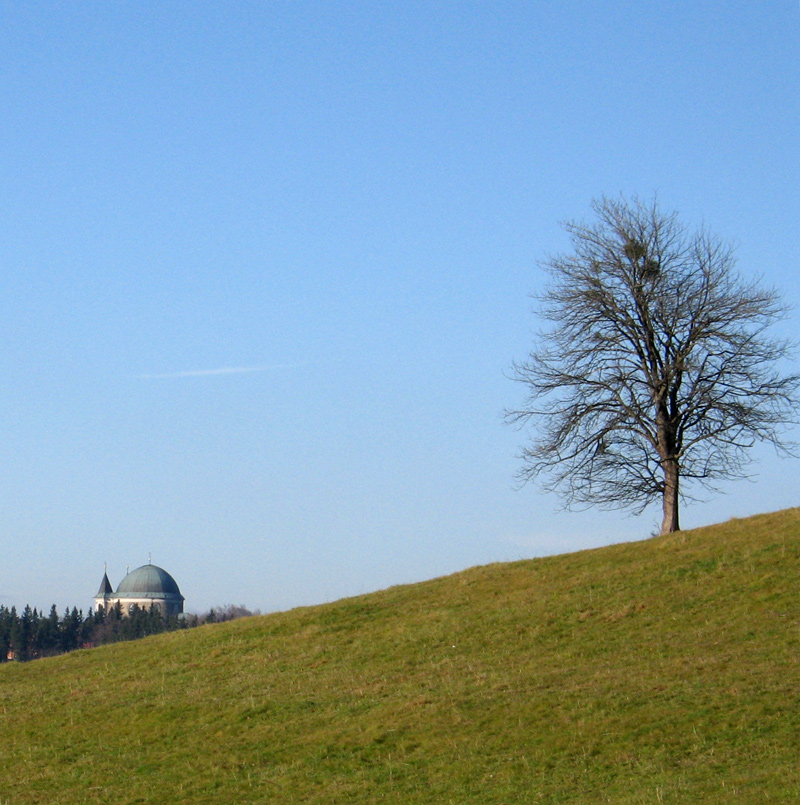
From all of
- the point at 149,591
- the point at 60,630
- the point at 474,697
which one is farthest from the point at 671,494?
the point at 149,591

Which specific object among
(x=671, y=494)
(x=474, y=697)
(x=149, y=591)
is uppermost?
(x=149, y=591)

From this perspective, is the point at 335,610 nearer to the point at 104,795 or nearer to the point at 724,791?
the point at 104,795

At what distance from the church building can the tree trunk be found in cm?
16495

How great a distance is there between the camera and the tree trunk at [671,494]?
34.2 meters

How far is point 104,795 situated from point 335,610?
1470 cm

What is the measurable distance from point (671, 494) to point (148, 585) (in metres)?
172

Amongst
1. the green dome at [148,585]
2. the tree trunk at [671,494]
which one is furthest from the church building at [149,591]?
the tree trunk at [671,494]

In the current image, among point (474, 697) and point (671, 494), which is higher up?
point (671, 494)

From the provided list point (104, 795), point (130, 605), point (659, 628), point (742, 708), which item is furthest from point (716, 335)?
point (130, 605)

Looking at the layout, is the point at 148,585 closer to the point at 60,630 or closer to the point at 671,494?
the point at 60,630

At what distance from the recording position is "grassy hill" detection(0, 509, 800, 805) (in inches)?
600

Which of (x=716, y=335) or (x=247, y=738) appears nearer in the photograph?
(x=247, y=738)

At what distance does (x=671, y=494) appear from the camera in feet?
113

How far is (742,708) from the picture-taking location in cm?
1644
